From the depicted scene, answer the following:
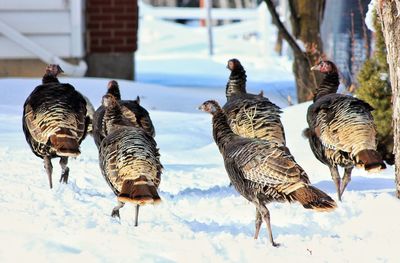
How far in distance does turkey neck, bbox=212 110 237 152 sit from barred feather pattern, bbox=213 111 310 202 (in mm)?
157

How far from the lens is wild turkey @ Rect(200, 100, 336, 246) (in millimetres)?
5988

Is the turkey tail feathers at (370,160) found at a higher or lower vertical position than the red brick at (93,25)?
higher

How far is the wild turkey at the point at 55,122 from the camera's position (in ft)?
24.2

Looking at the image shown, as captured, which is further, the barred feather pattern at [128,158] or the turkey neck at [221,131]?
the turkey neck at [221,131]

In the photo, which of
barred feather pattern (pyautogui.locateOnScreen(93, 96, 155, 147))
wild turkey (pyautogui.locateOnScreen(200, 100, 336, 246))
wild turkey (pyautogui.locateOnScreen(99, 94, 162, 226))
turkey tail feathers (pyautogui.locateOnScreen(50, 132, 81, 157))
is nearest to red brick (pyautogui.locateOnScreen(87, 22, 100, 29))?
barred feather pattern (pyautogui.locateOnScreen(93, 96, 155, 147))

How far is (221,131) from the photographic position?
23.0 feet

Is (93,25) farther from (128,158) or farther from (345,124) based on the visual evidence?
(128,158)

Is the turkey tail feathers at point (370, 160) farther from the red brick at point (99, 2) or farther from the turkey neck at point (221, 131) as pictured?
the red brick at point (99, 2)

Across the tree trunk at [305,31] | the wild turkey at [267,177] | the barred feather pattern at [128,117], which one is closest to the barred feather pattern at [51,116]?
the barred feather pattern at [128,117]

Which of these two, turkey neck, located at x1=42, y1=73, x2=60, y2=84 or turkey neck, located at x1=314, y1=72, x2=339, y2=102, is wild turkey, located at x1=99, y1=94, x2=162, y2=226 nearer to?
turkey neck, located at x1=42, y1=73, x2=60, y2=84

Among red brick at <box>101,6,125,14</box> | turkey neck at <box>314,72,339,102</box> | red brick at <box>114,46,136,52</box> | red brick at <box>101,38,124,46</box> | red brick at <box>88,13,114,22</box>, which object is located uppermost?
turkey neck at <box>314,72,339,102</box>

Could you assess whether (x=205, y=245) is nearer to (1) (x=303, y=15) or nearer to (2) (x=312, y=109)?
(2) (x=312, y=109)

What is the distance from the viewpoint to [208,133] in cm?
1161

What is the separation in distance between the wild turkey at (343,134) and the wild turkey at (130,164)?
5.05 ft
